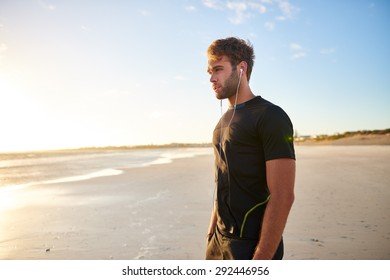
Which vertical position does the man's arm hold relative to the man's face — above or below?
below

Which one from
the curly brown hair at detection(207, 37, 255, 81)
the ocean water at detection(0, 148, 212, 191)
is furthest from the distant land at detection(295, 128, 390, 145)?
the curly brown hair at detection(207, 37, 255, 81)

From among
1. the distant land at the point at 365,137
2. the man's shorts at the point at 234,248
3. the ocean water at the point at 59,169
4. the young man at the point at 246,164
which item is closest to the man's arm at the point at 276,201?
the young man at the point at 246,164

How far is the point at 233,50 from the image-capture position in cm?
187

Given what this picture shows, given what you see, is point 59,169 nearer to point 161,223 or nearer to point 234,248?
point 161,223

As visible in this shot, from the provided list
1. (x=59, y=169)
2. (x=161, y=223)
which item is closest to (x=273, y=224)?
(x=161, y=223)

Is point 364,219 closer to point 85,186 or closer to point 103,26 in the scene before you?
point 103,26

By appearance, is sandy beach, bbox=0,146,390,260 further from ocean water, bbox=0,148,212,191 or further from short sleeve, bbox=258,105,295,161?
ocean water, bbox=0,148,212,191

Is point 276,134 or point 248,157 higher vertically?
point 276,134

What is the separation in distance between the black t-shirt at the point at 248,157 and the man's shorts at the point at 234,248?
1.6 inches

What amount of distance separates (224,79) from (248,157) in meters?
0.52

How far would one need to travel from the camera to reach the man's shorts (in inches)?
70.4

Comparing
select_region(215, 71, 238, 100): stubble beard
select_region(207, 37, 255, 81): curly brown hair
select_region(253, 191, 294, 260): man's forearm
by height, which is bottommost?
select_region(253, 191, 294, 260): man's forearm

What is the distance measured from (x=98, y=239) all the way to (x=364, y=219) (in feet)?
14.4

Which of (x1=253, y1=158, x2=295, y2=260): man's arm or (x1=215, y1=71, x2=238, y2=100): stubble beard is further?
(x1=215, y1=71, x2=238, y2=100): stubble beard
